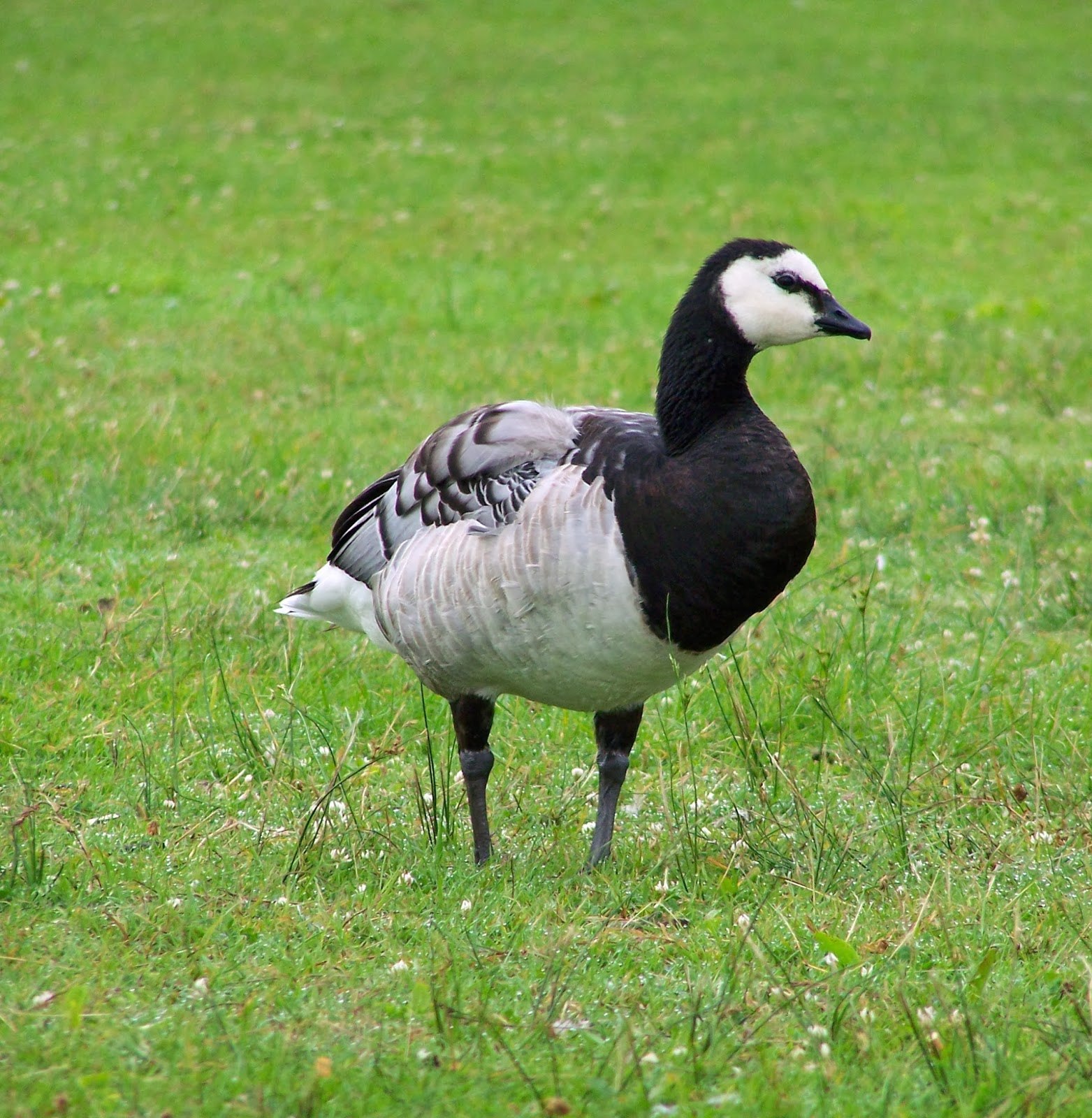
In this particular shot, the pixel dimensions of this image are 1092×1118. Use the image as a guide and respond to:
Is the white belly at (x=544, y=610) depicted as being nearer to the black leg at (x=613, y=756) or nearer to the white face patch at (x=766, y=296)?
the black leg at (x=613, y=756)

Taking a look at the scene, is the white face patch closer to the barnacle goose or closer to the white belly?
the barnacle goose

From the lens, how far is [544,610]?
3994 millimetres

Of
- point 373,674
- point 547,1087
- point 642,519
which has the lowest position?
point 373,674

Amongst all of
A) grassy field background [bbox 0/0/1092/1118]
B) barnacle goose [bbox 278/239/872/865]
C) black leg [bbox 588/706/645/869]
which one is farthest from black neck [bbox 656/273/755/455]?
black leg [bbox 588/706/645/869]

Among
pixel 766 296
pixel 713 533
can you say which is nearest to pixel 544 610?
pixel 713 533

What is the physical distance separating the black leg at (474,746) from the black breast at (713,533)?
2.61ft

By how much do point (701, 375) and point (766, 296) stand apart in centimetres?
28

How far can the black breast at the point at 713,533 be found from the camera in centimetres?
385

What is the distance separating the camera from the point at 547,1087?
9.62 ft

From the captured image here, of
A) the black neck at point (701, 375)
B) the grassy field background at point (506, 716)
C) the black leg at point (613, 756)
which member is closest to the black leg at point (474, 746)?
the grassy field background at point (506, 716)

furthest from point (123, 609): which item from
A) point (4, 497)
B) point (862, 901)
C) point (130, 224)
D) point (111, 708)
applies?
point (130, 224)

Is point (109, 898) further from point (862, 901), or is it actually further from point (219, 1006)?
point (862, 901)

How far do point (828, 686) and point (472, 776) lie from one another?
145 centimetres

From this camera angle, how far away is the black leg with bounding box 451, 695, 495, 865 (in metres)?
4.44
